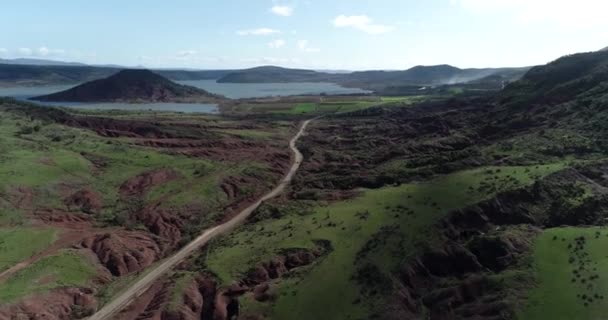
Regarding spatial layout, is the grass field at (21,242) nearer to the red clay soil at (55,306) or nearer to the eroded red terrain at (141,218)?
the eroded red terrain at (141,218)

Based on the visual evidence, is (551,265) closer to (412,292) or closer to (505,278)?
(505,278)

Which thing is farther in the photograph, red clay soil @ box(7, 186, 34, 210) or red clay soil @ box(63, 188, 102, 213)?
red clay soil @ box(63, 188, 102, 213)

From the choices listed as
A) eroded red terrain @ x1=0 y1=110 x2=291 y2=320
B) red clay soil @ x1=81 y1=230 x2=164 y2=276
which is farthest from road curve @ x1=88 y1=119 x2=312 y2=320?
red clay soil @ x1=81 y1=230 x2=164 y2=276

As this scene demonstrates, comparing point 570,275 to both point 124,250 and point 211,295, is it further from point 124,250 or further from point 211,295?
point 124,250

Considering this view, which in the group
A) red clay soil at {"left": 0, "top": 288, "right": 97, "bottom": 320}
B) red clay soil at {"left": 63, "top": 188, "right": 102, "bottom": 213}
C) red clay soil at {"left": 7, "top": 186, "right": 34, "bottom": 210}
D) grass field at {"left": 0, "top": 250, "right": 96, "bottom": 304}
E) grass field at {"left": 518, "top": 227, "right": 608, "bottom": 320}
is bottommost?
red clay soil at {"left": 0, "top": 288, "right": 97, "bottom": 320}

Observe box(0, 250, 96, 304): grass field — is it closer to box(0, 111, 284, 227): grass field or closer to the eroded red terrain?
the eroded red terrain

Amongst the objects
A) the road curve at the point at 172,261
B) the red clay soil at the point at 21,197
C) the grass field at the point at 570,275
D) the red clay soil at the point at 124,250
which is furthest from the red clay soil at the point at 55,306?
the grass field at the point at 570,275

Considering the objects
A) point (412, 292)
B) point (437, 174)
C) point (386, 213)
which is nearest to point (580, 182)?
point (437, 174)
